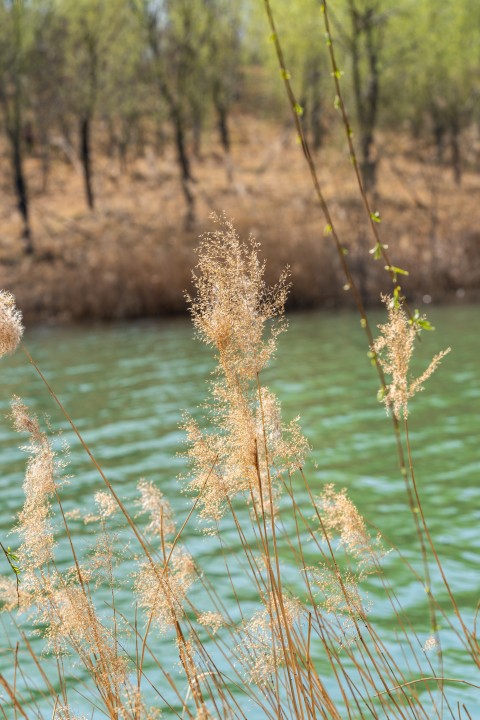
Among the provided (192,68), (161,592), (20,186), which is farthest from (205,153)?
(161,592)

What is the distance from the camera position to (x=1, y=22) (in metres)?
26.9

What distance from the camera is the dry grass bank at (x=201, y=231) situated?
20547 millimetres

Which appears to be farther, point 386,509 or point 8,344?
point 386,509

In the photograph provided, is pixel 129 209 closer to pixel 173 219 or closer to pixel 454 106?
pixel 173 219

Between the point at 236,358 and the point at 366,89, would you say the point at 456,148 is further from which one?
the point at 236,358

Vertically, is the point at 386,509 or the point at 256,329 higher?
the point at 256,329

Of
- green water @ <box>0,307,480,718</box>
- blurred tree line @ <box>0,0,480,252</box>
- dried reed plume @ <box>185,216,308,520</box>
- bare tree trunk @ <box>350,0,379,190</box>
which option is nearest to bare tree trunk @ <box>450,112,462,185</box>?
blurred tree line @ <box>0,0,480,252</box>

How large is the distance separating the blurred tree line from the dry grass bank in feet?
3.35

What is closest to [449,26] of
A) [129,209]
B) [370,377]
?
[129,209]

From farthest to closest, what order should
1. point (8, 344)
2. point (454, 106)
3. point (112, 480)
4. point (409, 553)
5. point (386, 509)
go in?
point (454, 106) < point (112, 480) < point (386, 509) < point (409, 553) < point (8, 344)

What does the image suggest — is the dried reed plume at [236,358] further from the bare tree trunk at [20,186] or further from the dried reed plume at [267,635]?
the bare tree trunk at [20,186]

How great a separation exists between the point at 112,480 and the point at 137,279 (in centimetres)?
1318

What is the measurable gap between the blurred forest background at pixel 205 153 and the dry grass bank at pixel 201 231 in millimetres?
57

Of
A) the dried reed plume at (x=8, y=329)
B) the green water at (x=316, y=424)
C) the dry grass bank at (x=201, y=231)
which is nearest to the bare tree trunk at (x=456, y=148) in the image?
the dry grass bank at (x=201, y=231)
